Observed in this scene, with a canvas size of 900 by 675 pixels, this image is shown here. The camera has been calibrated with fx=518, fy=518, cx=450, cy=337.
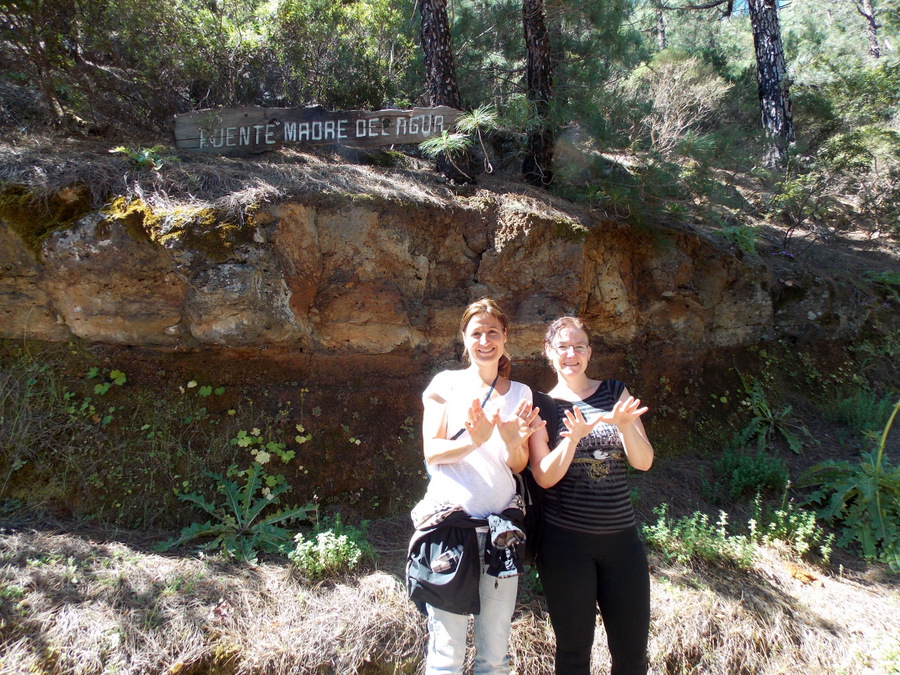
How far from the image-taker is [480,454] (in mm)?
2330

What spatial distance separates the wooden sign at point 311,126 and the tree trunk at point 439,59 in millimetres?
657

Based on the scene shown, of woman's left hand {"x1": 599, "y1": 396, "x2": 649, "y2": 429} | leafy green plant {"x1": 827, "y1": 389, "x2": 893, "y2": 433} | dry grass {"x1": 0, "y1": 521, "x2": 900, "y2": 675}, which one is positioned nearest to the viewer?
woman's left hand {"x1": 599, "y1": 396, "x2": 649, "y2": 429}

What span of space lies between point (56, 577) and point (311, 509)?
150 centimetres

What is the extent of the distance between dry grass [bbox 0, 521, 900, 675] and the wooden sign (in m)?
3.42

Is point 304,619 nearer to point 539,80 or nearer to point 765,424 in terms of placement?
point 765,424

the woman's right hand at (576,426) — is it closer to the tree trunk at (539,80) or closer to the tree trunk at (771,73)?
the tree trunk at (539,80)

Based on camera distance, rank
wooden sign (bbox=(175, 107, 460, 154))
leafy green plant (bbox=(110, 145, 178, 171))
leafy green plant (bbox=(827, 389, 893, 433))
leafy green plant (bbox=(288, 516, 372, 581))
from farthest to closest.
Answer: leafy green plant (bbox=(827, 389, 893, 433)), wooden sign (bbox=(175, 107, 460, 154)), leafy green plant (bbox=(110, 145, 178, 171)), leafy green plant (bbox=(288, 516, 372, 581))

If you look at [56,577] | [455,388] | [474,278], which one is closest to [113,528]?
[56,577]

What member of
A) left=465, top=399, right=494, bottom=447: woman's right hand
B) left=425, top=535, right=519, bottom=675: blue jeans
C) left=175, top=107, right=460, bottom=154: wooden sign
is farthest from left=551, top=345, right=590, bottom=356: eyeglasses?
left=175, top=107, right=460, bottom=154: wooden sign

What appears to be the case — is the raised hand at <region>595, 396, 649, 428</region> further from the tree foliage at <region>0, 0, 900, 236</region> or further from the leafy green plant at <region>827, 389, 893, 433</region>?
the leafy green plant at <region>827, 389, 893, 433</region>

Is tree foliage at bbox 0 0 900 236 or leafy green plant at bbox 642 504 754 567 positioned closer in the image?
leafy green plant at bbox 642 504 754 567

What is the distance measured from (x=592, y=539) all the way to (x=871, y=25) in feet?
60.8

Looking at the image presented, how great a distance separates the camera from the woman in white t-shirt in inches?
85.6

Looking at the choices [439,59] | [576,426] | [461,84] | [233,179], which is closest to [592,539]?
[576,426]
